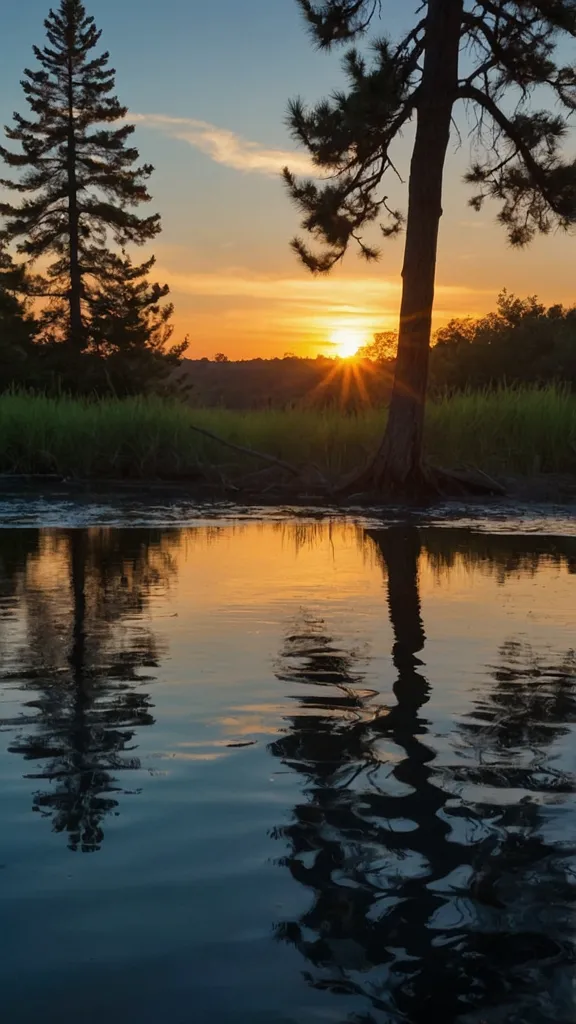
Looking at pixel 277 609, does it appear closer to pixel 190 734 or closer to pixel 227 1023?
pixel 190 734

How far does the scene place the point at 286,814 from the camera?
255 cm

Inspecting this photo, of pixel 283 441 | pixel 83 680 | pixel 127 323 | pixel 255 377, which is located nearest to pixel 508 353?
pixel 127 323

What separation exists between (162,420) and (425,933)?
14646 mm

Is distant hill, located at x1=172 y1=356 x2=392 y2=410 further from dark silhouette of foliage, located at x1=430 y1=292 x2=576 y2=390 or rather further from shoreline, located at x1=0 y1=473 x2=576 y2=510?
shoreline, located at x1=0 y1=473 x2=576 y2=510

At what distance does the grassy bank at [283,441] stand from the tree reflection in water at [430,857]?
12.1 metres

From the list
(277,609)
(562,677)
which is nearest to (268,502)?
(277,609)

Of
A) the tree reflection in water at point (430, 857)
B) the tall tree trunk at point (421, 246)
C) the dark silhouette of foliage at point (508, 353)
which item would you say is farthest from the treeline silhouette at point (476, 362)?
the tree reflection in water at point (430, 857)

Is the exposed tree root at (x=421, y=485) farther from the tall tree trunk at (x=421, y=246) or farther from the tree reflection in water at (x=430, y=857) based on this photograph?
the tree reflection in water at (x=430, y=857)

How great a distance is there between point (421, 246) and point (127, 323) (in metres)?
27.7

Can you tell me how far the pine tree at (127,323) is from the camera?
40156 mm

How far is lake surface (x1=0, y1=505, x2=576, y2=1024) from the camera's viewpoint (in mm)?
1817

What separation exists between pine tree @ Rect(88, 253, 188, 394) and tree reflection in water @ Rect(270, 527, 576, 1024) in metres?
36.5

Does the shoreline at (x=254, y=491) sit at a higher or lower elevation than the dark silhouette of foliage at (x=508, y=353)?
lower

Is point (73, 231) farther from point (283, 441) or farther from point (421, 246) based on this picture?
point (421, 246)
